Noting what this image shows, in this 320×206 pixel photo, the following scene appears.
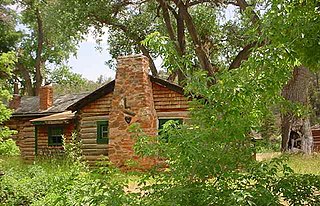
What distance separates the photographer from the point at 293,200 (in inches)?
170

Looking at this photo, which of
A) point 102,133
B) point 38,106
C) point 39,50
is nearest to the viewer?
point 102,133

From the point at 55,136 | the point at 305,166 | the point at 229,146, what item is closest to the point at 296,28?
the point at 229,146

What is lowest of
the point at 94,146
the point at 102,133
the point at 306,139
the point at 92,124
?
the point at 94,146

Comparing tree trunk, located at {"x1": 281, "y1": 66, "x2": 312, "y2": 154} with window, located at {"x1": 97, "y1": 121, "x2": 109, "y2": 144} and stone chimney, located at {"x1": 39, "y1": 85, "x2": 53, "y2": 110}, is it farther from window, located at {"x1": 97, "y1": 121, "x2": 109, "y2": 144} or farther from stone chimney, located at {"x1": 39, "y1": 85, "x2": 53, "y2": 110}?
stone chimney, located at {"x1": 39, "y1": 85, "x2": 53, "y2": 110}

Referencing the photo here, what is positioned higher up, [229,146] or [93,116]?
[93,116]

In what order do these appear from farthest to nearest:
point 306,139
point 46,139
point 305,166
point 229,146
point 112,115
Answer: point 46,139, point 306,139, point 112,115, point 305,166, point 229,146

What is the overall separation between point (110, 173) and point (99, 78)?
60.2 metres

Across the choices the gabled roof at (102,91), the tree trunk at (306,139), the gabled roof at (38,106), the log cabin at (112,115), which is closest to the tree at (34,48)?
the gabled roof at (38,106)

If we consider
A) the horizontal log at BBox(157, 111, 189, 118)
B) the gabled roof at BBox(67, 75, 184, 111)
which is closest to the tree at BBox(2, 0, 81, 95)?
the gabled roof at BBox(67, 75, 184, 111)

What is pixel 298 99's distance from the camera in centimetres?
1727

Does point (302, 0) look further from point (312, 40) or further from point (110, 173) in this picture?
point (110, 173)

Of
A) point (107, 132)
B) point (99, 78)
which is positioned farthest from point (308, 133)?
point (99, 78)

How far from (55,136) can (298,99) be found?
12.0 m

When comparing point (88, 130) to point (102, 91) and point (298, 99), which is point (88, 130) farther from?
point (298, 99)
